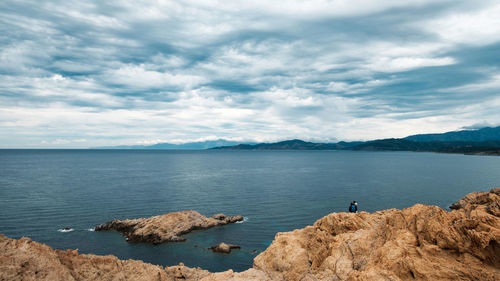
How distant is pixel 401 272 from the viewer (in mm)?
13719

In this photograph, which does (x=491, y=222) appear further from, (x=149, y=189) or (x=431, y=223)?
(x=149, y=189)

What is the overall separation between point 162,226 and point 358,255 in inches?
1673

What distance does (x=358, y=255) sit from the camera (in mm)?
17750

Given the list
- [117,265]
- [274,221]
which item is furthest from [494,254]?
[274,221]

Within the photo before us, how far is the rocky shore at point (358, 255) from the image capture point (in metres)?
13.2

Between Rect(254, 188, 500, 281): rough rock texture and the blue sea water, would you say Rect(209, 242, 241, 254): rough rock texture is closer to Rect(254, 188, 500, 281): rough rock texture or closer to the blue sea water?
the blue sea water

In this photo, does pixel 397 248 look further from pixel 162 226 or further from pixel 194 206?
pixel 194 206

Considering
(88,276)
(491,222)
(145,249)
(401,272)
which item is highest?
(491,222)

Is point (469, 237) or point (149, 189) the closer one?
point (469, 237)

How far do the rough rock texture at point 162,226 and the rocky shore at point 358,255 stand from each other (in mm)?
28840

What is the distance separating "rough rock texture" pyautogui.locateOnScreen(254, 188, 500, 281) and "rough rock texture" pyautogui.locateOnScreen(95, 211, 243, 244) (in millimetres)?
32794

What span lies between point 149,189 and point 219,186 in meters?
24.8

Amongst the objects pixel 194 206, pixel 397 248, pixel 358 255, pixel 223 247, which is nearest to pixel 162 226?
pixel 223 247

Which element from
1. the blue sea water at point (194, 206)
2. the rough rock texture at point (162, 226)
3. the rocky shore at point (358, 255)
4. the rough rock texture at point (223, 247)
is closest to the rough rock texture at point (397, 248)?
the rocky shore at point (358, 255)
